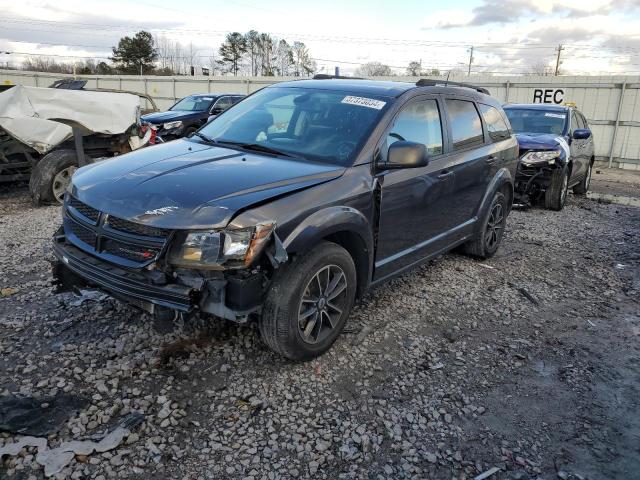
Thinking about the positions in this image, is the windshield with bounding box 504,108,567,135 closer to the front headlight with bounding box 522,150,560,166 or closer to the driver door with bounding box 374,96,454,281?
the front headlight with bounding box 522,150,560,166

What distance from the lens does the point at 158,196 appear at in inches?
116

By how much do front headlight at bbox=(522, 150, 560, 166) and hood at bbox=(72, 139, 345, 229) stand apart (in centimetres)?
634

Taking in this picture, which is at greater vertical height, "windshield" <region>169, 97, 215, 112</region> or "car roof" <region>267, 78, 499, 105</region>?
"car roof" <region>267, 78, 499, 105</region>

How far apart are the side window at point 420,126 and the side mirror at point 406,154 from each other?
0.73 feet

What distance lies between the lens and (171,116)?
12773 millimetres

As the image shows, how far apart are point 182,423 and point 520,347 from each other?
2606 mm

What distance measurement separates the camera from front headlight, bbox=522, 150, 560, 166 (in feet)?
28.2

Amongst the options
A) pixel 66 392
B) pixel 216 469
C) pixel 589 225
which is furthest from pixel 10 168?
pixel 589 225

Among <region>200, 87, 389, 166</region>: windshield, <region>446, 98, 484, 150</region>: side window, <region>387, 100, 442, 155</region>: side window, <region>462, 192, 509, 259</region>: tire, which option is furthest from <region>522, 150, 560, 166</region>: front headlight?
<region>200, 87, 389, 166</region>: windshield

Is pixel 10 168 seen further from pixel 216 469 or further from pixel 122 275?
pixel 216 469

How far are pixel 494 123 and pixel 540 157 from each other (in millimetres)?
3525

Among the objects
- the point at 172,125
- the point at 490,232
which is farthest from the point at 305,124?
the point at 172,125

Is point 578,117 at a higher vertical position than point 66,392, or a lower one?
higher

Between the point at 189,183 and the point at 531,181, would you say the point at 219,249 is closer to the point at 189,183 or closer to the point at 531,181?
the point at 189,183
